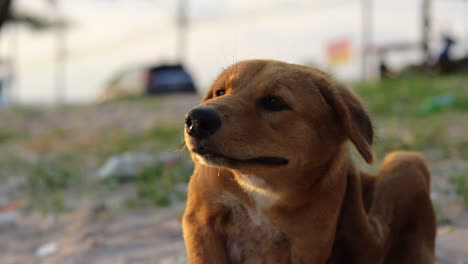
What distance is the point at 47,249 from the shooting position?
189 inches

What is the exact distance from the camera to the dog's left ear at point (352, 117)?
2836 millimetres

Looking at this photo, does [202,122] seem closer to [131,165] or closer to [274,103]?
[274,103]

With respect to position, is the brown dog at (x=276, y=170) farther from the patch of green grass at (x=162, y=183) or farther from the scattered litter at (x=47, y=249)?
the patch of green grass at (x=162, y=183)

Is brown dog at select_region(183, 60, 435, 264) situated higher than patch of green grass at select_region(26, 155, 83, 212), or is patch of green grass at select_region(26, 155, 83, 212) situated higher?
brown dog at select_region(183, 60, 435, 264)

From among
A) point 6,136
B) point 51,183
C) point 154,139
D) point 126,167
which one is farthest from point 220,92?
point 6,136

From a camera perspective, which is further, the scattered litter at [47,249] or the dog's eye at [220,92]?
the scattered litter at [47,249]

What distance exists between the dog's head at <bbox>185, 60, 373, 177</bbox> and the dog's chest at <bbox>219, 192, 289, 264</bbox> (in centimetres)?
29

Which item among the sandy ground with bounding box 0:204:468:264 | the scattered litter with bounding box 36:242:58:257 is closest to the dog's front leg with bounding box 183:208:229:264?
the sandy ground with bounding box 0:204:468:264

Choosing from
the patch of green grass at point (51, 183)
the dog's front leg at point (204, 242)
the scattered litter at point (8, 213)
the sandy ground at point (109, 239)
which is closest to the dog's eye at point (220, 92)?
the dog's front leg at point (204, 242)

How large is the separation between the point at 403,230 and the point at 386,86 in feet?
35.5

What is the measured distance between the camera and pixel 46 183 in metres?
6.87

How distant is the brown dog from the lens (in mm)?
2676

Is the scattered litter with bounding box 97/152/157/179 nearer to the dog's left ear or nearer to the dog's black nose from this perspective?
the dog's left ear

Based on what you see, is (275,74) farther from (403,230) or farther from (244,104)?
(403,230)
